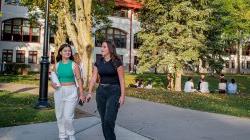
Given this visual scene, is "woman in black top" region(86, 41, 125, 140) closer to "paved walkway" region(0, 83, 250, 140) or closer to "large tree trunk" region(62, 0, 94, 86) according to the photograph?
"paved walkway" region(0, 83, 250, 140)

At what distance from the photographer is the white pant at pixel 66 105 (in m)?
9.12

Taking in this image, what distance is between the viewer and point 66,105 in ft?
30.0

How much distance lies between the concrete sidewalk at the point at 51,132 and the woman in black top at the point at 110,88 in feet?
5.65

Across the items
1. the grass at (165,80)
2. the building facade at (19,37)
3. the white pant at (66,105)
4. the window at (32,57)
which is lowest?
the grass at (165,80)

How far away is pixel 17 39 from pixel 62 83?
169 ft

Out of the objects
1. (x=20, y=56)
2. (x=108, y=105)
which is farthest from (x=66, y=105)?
(x=20, y=56)

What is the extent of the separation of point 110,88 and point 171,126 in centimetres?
380

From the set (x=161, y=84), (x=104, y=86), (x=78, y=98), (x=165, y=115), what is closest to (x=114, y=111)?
(x=104, y=86)

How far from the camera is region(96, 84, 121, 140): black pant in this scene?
8.41 metres

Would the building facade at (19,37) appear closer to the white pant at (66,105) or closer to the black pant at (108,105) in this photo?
the white pant at (66,105)

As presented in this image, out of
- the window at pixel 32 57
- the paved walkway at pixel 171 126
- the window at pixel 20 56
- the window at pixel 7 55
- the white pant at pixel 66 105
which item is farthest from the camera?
the window at pixel 32 57

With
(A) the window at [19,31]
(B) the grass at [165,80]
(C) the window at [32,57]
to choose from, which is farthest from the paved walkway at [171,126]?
(C) the window at [32,57]

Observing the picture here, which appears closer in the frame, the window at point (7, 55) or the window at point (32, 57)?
the window at point (7, 55)

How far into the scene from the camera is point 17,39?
194ft
